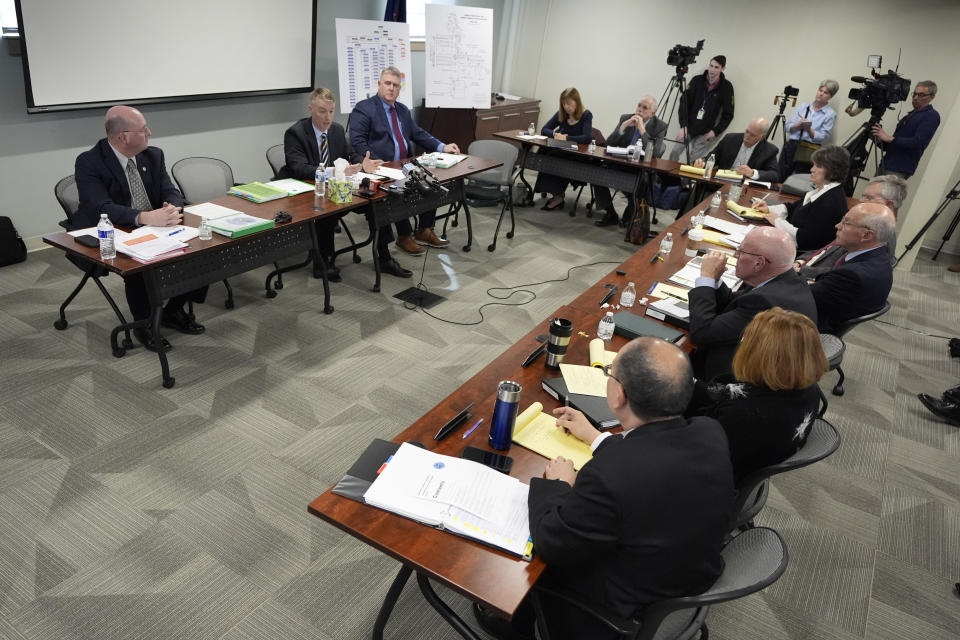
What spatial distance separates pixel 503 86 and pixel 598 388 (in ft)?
27.0

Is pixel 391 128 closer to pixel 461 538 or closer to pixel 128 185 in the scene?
pixel 128 185

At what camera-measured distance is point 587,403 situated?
2145 mm

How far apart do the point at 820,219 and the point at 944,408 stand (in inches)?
57.2

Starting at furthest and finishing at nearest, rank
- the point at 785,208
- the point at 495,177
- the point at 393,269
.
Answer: the point at 495,177
the point at 393,269
the point at 785,208

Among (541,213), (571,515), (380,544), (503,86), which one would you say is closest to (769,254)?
(571,515)

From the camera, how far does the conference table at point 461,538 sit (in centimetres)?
146

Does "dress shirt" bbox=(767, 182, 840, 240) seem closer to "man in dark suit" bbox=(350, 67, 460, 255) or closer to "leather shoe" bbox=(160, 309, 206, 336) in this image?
"man in dark suit" bbox=(350, 67, 460, 255)

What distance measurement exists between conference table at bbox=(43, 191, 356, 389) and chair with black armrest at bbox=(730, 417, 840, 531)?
107 inches

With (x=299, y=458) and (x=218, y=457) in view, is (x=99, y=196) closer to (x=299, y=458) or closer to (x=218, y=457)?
(x=218, y=457)

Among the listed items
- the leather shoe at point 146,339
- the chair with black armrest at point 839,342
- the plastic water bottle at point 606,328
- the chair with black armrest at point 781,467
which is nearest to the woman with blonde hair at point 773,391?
the chair with black armrest at point 781,467

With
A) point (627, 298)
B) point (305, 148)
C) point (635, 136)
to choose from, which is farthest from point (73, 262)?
point (635, 136)

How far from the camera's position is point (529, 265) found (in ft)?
18.2

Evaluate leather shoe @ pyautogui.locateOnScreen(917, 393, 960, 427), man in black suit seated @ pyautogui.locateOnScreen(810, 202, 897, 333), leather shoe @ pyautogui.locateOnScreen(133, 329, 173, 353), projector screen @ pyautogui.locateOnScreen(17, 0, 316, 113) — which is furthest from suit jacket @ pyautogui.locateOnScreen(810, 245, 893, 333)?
projector screen @ pyautogui.locateOnScreen(17, 0, 316, 113)

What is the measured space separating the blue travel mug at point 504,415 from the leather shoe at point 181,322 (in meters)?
2.69
